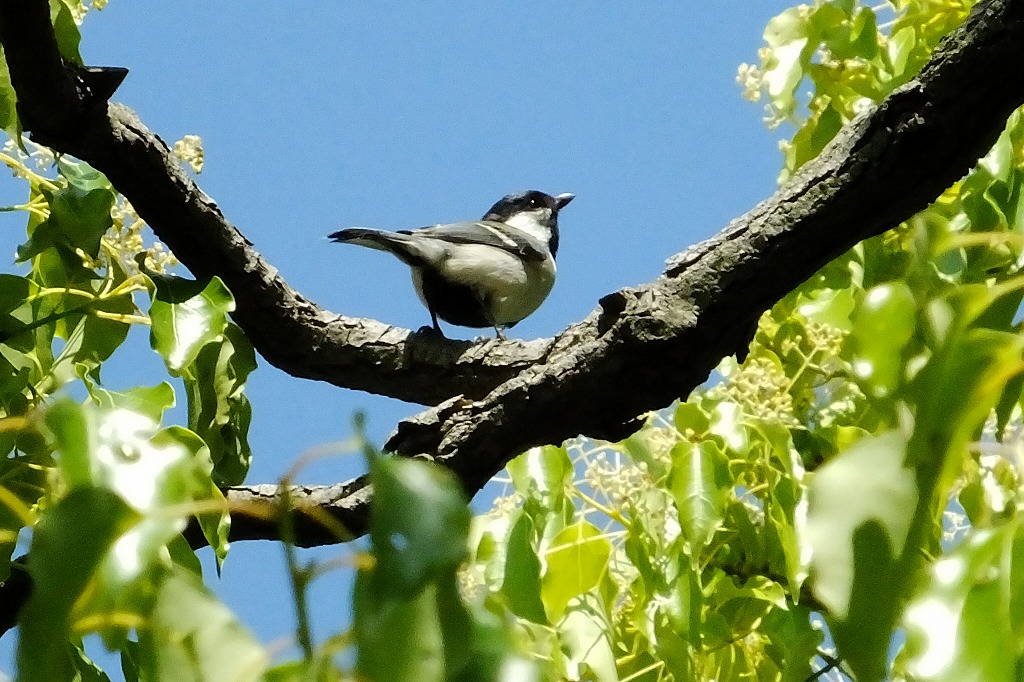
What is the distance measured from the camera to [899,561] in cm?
53

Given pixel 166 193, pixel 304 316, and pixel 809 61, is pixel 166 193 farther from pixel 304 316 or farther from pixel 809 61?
pixel 809 61

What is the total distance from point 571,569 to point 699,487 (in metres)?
0.19

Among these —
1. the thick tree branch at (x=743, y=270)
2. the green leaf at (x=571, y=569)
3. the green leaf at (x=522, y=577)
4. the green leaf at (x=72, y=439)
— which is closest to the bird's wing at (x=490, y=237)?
the thick tree branch at (x=743, y=270)

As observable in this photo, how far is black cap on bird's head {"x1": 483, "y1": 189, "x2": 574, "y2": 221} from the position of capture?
456 cm

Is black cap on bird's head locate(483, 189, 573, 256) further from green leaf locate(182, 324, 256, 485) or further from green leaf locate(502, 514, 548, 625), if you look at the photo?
green leaf locate(502, 514, 548, 625)

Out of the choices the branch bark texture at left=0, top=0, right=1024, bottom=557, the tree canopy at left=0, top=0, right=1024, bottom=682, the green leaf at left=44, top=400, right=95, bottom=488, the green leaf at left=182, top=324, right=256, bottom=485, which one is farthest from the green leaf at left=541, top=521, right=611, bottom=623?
the green leaf at left=44, top=400, right=95, bottom=488

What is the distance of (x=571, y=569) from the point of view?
4.51 ft

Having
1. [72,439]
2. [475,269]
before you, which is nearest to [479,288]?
[475,269]

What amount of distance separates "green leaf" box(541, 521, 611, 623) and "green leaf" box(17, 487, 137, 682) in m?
0.84

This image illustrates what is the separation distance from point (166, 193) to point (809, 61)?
1.01 m

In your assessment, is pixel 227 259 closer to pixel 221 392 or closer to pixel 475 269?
pixel 221 392

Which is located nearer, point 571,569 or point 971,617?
point 971,617

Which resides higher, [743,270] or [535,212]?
[535,212]

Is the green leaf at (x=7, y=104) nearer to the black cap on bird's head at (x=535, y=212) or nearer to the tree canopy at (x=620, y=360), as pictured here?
the tree canopy at (x=620, y=360)
